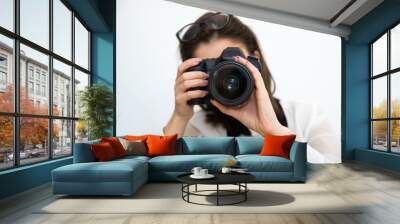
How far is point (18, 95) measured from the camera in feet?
14.1

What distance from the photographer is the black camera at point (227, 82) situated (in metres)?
6.78

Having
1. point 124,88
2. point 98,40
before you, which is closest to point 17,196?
point 124,88

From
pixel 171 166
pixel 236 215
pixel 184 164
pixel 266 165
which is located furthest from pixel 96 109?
pixel 236 215

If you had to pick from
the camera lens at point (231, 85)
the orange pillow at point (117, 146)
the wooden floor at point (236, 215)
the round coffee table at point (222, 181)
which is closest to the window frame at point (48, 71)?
the wooden floor at point (236, 215)

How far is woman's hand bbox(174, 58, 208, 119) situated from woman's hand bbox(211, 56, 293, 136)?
0.41 m

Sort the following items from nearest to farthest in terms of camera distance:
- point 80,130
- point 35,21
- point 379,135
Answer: point 35,21, point 80,130, point 379,135

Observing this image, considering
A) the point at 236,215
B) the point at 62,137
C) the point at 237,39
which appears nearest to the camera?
the point at 236,215

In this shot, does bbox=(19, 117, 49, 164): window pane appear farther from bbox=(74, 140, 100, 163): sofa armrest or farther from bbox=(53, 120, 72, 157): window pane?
bbox=(74, 140, 100, 163): sofa armrest

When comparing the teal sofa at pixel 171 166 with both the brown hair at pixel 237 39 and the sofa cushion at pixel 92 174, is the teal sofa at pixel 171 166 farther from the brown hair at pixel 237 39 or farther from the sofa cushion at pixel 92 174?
the brown hair at pixel 237 39

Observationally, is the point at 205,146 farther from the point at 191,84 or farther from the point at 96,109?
the point at 96,109

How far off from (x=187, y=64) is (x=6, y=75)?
3.44 metres

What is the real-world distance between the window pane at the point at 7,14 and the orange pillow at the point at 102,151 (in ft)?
5.37

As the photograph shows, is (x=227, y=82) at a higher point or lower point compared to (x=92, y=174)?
Answer: higher

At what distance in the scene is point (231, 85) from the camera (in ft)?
22.3
